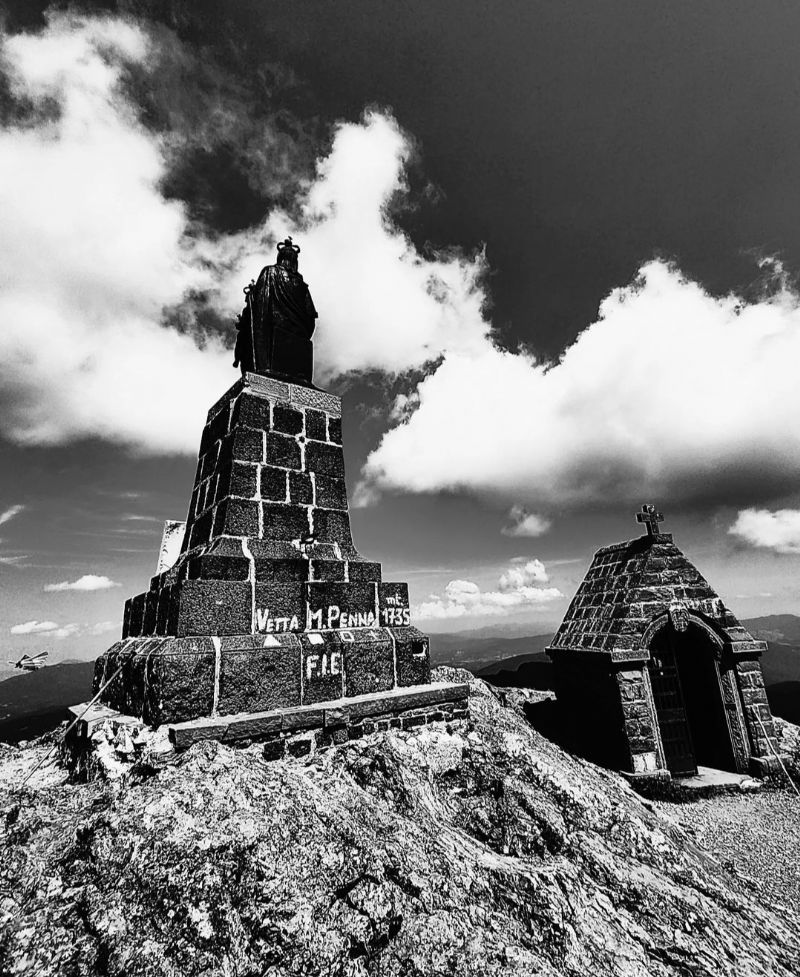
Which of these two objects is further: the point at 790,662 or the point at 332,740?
the point at 790,662

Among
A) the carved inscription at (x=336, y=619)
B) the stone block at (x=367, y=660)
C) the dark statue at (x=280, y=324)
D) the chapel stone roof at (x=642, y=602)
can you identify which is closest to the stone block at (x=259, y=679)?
the carved inscription at (x=336, y=619)

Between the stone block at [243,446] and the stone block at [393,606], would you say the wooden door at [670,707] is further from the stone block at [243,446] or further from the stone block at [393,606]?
the stone block at [243,446]

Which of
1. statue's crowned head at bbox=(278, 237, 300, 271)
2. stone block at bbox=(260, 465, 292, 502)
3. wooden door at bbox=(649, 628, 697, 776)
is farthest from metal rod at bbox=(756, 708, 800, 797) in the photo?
statue's crowned head at bbox=(278, 237, 300, 271)

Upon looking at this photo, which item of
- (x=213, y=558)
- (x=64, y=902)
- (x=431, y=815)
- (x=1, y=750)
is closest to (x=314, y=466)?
(x=213, y=558)

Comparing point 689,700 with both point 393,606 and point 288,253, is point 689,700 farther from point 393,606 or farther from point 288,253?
point 288,253

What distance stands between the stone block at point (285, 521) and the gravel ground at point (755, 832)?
19.2 feet

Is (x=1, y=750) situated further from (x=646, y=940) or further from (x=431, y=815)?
(x=646, y=940)

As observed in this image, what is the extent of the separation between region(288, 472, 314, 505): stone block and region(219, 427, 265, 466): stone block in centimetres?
40

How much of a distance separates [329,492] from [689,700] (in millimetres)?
10384

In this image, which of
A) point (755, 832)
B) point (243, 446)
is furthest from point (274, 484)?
point (755, 832)

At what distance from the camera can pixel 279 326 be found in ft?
19.3

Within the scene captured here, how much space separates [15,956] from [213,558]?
8.74 ft

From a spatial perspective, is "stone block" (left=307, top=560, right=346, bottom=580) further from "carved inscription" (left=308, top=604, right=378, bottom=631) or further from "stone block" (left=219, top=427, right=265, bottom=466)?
"stone block" (left=219, top=427, right=265, bottom=466)

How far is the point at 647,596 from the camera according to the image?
10.4 meters
